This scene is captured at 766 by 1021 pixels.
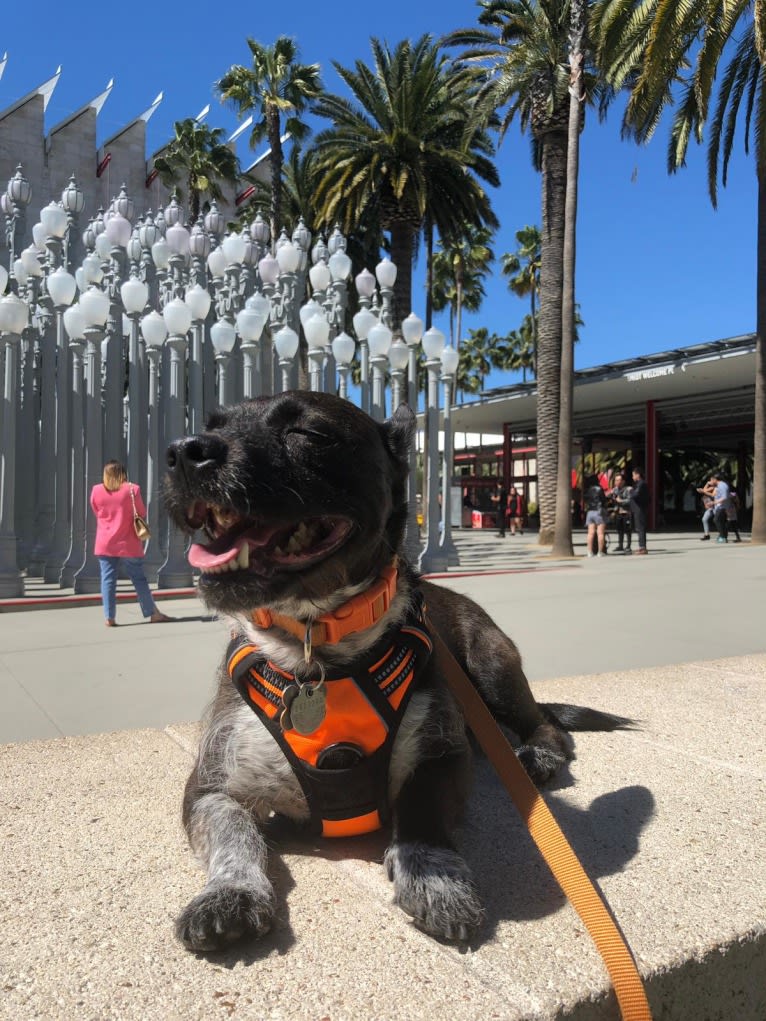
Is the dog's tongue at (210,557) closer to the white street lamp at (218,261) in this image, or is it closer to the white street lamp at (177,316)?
the white street lamp at (177,316)

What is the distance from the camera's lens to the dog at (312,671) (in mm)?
1971

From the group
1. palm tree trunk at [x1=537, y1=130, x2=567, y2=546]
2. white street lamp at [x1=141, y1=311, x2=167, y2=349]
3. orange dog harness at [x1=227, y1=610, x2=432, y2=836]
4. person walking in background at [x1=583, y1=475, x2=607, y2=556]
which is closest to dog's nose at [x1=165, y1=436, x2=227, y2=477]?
orange dog harness at [x1=227, y1=610, x2=432, y2=836]

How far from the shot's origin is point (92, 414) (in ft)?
37.9

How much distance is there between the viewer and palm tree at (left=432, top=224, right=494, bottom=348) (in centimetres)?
4630

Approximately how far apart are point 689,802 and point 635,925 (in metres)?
1.03

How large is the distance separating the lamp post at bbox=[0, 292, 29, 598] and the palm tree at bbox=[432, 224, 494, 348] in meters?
36.0

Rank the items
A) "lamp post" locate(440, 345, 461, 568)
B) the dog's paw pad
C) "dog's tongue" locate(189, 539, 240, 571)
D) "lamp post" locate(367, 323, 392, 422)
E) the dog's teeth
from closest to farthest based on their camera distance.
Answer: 1. "dog's tongue" locate(189, 539, 240, 571)
2. the dog's teeth
3. the dog's paw pad
4. "lamp post" locate(367, 323, 392, 422)
5. "lamp post" locate(440, 345, 461, 568)

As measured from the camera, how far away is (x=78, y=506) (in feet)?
38.9

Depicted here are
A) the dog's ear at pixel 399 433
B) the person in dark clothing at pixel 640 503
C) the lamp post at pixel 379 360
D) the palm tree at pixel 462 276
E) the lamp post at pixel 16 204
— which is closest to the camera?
the dog's ear at pixel 399 433

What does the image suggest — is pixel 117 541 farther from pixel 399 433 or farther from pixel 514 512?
pixel 514 512

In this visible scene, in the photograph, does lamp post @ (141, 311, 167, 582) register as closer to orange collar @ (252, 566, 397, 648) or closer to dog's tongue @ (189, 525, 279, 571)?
orange collar @ (252, 566, 397, 648)

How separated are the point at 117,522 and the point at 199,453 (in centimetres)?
711

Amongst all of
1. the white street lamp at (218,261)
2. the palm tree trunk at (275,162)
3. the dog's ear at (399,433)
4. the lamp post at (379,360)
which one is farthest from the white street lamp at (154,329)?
the palm tree trunk at (275,162)

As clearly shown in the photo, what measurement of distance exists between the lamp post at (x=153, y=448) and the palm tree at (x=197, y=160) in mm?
22442
